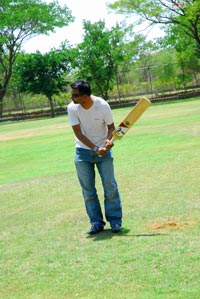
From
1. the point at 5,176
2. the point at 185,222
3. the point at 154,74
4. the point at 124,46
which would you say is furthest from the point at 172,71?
the point at 185,222

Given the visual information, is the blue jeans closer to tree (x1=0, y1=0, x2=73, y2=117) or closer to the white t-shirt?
the white t-shirt

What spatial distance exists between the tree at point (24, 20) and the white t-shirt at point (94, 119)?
46530mm

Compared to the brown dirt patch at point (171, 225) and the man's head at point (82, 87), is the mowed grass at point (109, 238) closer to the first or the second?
the brown dirt patch at point (171, 225)

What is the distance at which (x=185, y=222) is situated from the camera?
6.33 m

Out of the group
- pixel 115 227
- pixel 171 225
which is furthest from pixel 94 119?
pixel 171 225

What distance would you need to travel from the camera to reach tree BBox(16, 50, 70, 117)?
4903 cm

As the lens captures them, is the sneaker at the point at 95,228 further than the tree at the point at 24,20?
No

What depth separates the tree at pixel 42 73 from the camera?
4903 centimetres

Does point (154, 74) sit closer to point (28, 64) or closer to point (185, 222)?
point (28, 64)

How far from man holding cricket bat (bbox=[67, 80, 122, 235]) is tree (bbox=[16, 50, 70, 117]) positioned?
1667 inches

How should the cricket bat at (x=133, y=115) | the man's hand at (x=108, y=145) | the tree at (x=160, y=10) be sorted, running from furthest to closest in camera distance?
the tree at (x=160, y=10)
the cricket bat at (x=133, y=115)
the man's hand at (x=108, y=145)

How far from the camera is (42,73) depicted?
4966cm

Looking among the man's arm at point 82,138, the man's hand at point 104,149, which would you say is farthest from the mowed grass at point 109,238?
the man's arm at point 82,138

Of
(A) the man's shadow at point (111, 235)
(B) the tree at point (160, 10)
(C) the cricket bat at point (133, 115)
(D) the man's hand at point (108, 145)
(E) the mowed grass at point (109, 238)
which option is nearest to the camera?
(E) the mowed grass at point (109, 238)
